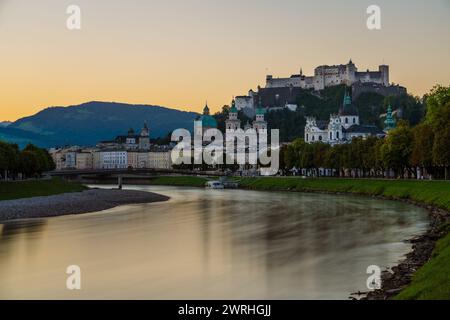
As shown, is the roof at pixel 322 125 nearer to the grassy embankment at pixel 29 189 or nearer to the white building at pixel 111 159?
the white building at pixel 111 159

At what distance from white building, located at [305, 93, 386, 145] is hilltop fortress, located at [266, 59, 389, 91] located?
94.7ft

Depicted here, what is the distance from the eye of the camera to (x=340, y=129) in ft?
415

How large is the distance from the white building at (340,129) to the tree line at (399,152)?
28.7 metres

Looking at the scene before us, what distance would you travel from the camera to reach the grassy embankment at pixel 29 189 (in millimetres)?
55044

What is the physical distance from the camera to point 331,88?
168 m

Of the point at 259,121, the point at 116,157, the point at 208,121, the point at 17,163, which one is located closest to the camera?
the point at 17,163

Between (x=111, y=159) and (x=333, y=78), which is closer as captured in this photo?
(x=333, y=78)

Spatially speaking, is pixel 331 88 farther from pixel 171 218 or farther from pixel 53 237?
pixel 53 237

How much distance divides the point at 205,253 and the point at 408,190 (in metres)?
30.6

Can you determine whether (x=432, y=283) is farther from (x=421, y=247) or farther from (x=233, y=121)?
(x=233, y=121)

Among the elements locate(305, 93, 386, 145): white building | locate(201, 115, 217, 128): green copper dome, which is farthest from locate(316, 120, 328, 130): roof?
locate(201, 115, 217, 128): green copper dome

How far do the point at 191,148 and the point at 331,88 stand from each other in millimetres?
32892

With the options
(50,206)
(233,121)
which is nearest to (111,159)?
(233,121)

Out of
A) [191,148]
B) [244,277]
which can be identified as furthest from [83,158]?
[244,277]
